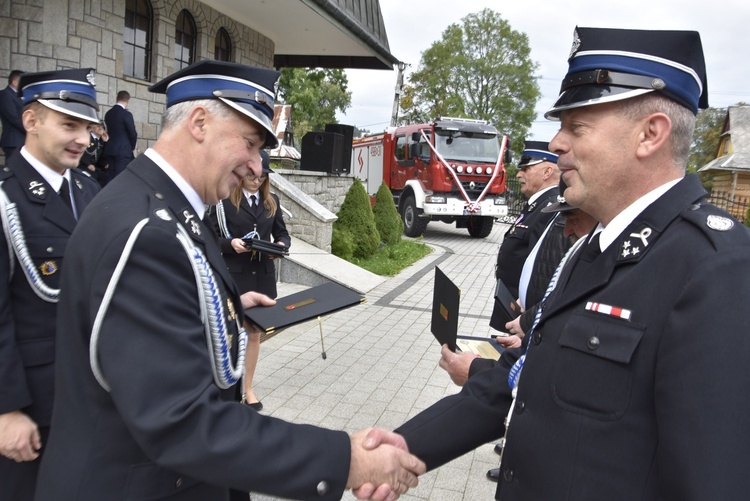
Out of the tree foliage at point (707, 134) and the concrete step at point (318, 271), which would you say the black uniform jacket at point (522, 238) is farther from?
the tree foliage at point (707, 134)

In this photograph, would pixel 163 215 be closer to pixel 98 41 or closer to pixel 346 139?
pixel 98 41

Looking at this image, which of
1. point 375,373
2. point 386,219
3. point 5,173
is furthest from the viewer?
point 386,219

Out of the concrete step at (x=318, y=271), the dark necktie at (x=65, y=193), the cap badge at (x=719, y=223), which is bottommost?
the concrete step at (x=318, y=271)

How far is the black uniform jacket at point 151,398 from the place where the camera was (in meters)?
1.29

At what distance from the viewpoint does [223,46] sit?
12172 mm

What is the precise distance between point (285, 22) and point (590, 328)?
39.6 ft

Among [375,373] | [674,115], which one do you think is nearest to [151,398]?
[674,115]

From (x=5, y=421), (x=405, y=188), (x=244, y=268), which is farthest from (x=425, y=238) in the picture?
(x=5, y=421)

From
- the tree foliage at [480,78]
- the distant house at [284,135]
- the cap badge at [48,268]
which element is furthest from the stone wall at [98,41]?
the tree foliage at [480,78]

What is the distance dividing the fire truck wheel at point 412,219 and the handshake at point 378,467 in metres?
14.0

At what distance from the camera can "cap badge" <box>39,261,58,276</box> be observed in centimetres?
221

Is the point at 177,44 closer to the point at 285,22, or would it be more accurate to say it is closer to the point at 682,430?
the point at 285,22

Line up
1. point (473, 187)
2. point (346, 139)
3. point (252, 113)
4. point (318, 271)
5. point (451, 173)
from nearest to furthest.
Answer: point (252, 113)
point (318, 271)
point (346, 139)
point (451, 173)
point (473, 187)

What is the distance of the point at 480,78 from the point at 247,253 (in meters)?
38.7
